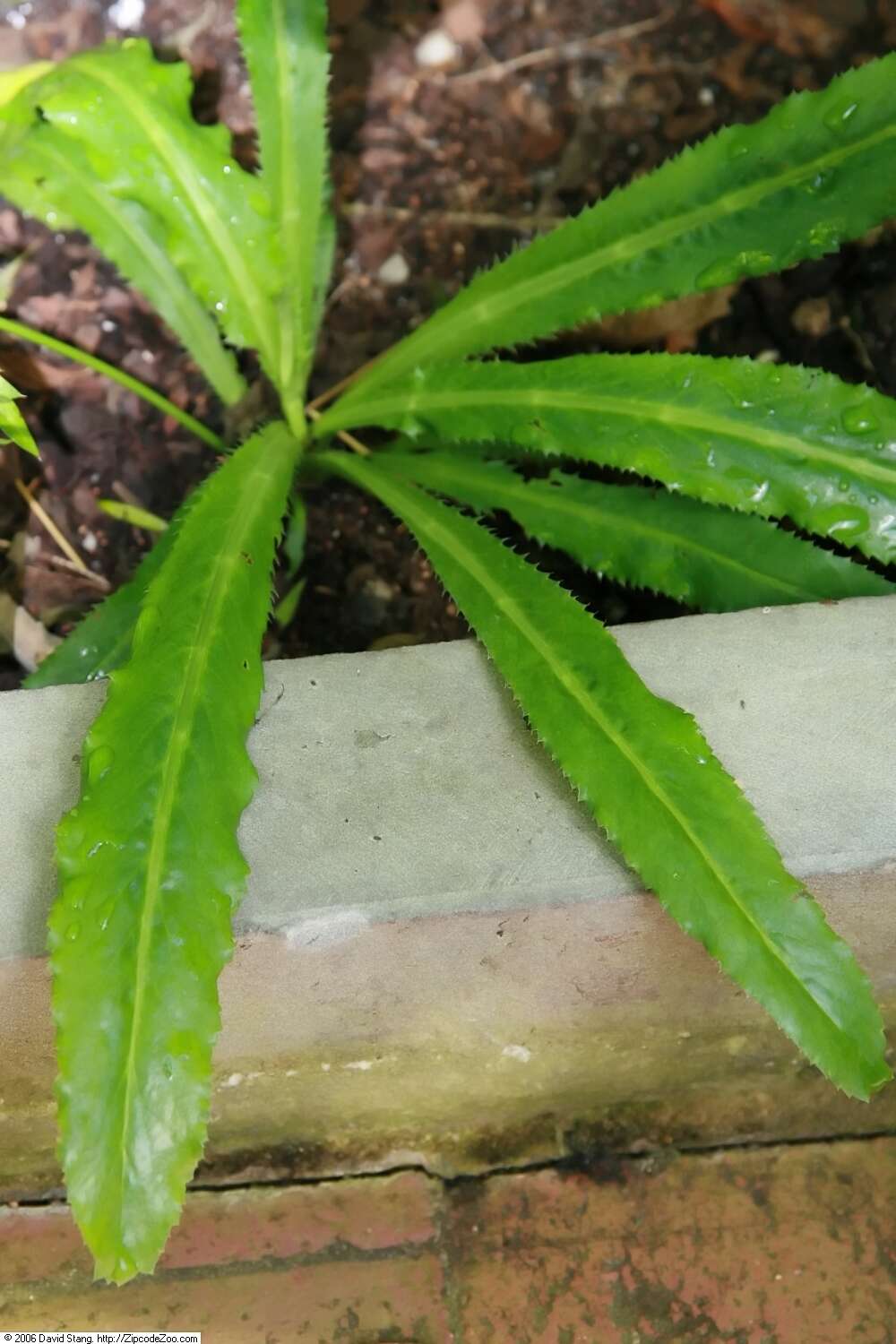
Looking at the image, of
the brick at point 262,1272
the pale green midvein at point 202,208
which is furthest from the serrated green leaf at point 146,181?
the brick at point 262,1272

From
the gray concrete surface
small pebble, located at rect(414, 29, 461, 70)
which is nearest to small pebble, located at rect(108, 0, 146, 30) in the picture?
small pebble, located at rect(414, 29, 461, 70)

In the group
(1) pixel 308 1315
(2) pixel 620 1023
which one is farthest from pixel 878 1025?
(1) pixel 308 1315

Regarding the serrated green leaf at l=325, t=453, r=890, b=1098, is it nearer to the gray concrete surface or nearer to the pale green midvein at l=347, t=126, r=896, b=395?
the gray concrete surface

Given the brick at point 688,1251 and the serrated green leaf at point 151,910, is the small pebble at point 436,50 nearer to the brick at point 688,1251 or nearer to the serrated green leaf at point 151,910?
the serrated green leaf at point 151,910

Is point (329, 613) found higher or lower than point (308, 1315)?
higher

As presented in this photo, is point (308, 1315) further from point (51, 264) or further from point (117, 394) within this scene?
point (51, 264)

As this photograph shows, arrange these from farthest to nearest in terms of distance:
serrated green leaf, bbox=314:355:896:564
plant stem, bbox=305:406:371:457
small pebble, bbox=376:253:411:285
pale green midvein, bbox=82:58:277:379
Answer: small pebble, bbox=376:253:411:285, plant stem, bbox=305:406:371:457, pale green midvein, bbox=82:58:277:379, serrated green leaf, bbox=314:355:896:564

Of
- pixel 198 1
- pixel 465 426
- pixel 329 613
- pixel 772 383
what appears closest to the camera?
pixel 772 383

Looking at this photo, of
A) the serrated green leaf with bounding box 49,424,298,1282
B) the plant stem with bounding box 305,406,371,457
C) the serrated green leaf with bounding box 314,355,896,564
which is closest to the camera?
the serrated green leaf with bounding box 49,424,298,1282
